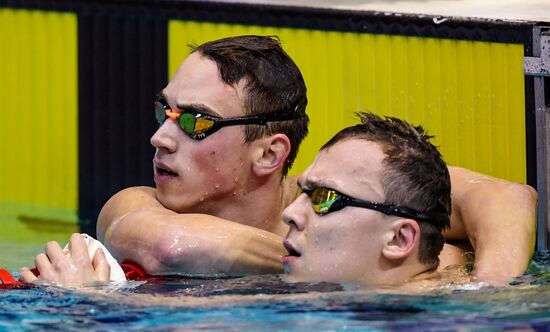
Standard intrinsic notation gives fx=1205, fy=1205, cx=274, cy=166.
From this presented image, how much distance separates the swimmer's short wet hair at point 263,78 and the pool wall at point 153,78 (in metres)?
1.67

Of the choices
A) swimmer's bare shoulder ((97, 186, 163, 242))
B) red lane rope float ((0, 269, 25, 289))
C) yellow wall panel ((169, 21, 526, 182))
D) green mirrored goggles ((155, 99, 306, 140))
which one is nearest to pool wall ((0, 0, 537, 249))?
yellow wall panel ((169, 21, 526, 182))

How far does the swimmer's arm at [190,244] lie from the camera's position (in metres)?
2.96

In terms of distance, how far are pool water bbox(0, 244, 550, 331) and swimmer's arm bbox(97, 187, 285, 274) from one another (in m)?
0.11

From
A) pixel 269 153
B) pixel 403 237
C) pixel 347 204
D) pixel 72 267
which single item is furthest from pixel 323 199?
pixel 72 267

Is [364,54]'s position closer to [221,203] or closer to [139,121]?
[139,121]

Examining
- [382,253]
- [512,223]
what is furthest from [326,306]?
[512,223]

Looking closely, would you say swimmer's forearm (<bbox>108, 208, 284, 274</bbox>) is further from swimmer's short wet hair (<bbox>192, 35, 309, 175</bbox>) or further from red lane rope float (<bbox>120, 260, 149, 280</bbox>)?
swimmer's short wet hair (<bbox>192, 35, 309, 175</bbox>)

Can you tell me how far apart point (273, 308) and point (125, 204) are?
0.78 meters

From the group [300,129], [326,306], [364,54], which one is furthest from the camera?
[364,54]

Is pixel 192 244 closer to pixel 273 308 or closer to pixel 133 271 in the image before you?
pixel 133 271

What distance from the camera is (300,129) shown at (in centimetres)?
332

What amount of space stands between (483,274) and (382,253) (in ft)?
0.95

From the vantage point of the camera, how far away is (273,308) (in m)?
2.63

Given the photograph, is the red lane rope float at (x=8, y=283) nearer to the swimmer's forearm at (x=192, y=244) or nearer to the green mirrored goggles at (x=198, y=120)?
the swimmer's forearm at (x=192, y=244)
